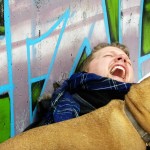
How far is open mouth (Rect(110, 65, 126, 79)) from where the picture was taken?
2.77 meters

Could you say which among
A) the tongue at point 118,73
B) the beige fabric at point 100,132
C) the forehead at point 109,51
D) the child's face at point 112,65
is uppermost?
the beige fabric at point 100,132

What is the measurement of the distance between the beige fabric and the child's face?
3.58 ft

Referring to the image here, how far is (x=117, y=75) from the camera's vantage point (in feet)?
9.15

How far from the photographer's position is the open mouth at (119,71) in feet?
9.10

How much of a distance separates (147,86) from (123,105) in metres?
0.11

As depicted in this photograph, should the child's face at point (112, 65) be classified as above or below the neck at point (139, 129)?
below

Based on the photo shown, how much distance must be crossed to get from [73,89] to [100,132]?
39.8 inches

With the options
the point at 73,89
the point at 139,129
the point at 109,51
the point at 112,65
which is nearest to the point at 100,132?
the point at 139,129

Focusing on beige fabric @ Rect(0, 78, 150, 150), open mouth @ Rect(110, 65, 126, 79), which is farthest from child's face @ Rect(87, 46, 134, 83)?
beige fabric @ Rect(0, 78, 150, 150)

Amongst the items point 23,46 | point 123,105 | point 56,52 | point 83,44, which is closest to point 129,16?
point 83,44

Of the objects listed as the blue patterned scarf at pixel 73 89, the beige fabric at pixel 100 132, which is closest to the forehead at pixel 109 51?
the blue patterned scarf at pixel 73 89

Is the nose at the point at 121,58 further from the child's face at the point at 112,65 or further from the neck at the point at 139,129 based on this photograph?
the neck at the point at 139,129

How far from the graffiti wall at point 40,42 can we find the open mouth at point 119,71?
0.36 m

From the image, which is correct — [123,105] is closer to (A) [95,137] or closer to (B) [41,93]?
(A) [95,137]
